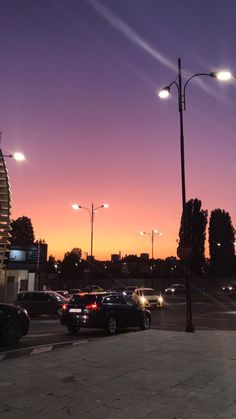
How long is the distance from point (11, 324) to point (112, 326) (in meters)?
4.02

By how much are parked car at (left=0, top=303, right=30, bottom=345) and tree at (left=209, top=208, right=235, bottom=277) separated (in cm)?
7815

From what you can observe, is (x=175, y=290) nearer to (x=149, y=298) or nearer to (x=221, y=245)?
(x=221, y=245)

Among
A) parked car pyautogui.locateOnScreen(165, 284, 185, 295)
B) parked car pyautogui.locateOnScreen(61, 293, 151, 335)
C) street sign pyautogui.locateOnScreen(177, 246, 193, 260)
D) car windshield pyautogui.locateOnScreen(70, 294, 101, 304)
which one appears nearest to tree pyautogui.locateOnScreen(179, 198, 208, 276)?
parked car pyautogui.locateOnScreen(165, 284, 185, 295)

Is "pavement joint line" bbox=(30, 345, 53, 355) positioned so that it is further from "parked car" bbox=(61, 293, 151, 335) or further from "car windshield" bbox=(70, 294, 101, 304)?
"car windshield" bbox=(70, 294, 101, 304)

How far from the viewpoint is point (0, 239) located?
2688cm

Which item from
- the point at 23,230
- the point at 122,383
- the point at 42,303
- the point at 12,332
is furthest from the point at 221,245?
the point at 122,383

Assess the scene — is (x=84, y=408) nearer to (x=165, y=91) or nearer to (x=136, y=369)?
(x=136, y=369)

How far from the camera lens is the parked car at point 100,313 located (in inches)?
602

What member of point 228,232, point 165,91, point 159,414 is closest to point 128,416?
point 159,414

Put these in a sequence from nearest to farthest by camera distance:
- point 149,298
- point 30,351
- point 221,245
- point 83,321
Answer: point 30,351 < point 83,321 < point 149,298 < point 221,245

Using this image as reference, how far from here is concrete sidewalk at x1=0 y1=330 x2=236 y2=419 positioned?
19.6ft

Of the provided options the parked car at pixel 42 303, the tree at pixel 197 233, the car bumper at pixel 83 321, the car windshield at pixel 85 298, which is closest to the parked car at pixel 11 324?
the car bumper at pixel 83 321

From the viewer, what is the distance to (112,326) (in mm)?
15625

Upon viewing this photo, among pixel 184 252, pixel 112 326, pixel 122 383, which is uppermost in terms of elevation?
pixel 184 252
